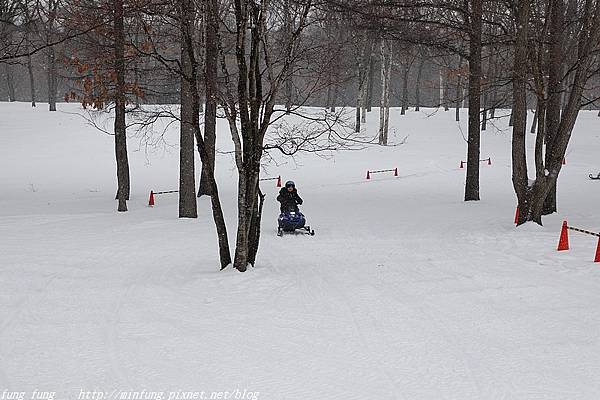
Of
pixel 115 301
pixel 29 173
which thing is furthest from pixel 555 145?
pixel 29 173

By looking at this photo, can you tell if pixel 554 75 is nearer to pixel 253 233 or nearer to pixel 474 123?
pixel 474 123

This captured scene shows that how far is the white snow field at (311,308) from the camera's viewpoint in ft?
19.1

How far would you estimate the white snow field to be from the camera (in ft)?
19.1

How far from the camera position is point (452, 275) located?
9883 millimetres

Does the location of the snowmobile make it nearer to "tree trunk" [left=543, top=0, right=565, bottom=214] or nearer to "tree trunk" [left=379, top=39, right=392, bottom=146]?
"tree trunk" [left=543, top=0, right=565, bottom=214]

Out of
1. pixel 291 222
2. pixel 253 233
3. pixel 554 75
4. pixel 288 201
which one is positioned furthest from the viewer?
pixel 554 75

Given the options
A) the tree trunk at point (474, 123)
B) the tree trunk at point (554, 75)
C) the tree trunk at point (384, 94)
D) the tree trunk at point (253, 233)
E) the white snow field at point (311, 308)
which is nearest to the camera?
the white snow field at point (311, 308)

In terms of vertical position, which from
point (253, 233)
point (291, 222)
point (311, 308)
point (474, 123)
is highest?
point (474, 123)

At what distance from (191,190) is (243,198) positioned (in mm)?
7698

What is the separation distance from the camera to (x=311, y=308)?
8.20 metres

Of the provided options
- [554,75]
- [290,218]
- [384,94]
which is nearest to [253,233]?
[290,218]

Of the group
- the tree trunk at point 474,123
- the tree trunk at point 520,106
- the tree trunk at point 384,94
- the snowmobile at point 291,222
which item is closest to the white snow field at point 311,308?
the snowmobile at point 291,222

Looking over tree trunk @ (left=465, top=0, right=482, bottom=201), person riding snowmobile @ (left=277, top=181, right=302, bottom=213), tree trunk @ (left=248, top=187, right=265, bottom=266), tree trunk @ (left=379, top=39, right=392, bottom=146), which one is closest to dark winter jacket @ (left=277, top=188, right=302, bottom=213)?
person riding snowmobile @ (left=277, top=181, right=302, bottom=213)

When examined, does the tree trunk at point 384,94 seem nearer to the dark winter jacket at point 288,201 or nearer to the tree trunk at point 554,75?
the tree trunk at point 554,75
